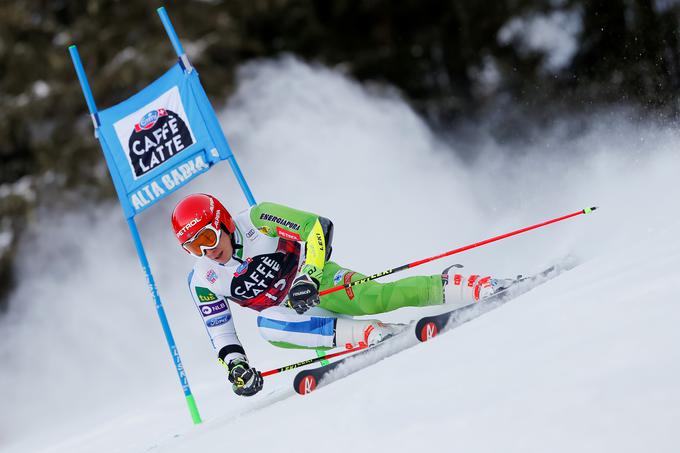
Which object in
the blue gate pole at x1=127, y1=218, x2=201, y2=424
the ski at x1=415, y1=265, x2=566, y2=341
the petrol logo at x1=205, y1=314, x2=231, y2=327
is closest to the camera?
the ski at x1=415, y1=265, x2=566, y2=341

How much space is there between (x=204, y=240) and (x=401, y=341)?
3.75ft

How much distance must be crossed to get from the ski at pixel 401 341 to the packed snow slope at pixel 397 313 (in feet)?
0.79

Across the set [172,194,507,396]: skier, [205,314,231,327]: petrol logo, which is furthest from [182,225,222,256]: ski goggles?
[205,314,231,327]: petrol logo

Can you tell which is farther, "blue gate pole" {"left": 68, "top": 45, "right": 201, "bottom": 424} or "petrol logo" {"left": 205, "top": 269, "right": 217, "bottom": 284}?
"blue gate pole" {"left": 68, "top": 45, "right": 201, "bottom": 424}

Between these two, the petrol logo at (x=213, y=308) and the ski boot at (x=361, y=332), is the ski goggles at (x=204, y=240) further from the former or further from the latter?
the ski boot at (x=361, y=332)

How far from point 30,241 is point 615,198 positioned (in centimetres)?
946

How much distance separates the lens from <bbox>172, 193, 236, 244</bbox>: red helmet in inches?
176

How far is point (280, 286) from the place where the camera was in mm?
4848

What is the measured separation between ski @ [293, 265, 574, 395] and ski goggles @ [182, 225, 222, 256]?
843mm

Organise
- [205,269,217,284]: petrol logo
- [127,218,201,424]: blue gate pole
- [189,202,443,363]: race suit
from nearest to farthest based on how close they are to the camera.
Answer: [189,202,443,363]: race suit → [205,269,217,284]: petrol logo → [127,218,201,424]: blue gate pole

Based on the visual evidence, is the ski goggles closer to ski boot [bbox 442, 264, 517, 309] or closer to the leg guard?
the leg guard

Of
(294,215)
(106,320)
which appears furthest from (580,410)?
(106,320)

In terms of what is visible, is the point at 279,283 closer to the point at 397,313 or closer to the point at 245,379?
the point at 245,379

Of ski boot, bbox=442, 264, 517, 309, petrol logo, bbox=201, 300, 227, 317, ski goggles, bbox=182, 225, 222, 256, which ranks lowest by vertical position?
ski boot, bbox=442, 264, 517, 309
